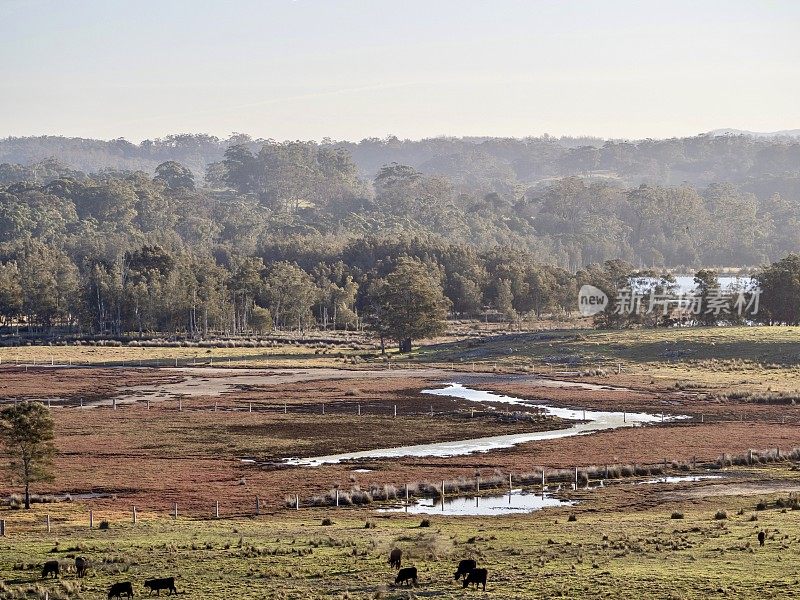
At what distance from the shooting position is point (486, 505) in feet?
154

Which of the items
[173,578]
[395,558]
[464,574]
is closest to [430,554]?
[395,558]

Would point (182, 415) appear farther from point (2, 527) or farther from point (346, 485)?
point (2, 527)

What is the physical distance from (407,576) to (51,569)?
9692 millimetres

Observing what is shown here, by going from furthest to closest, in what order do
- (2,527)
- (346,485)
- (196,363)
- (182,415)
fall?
(196,363)
(182,415)
(346,485)
(2,527)

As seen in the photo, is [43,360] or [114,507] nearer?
[114,507]

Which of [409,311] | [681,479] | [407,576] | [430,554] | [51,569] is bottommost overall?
[681,479]

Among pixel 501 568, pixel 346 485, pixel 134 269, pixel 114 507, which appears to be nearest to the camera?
pixel 501 568

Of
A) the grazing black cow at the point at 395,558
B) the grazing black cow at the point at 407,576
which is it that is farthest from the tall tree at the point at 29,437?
the grazing black cow at the point at 407,576

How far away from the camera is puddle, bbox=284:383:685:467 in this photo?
61969 millimetres

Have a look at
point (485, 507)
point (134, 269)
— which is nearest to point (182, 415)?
point (485, 507)

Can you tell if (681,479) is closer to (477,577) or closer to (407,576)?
(477,577)

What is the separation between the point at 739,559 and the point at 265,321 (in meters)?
129

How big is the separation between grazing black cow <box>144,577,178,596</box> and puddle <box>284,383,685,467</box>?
29398mm

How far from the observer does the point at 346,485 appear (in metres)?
51.1
